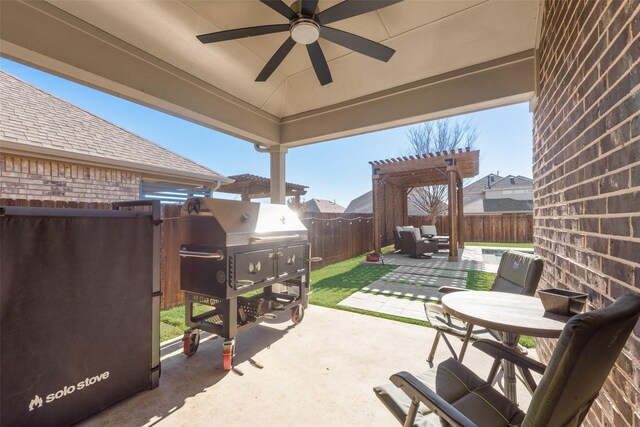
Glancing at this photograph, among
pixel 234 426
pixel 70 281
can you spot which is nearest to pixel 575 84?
pixel 234 426

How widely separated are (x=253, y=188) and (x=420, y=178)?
7.28 metres

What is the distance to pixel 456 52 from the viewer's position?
3027 millimetres

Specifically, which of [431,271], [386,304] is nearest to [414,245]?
[431,271]

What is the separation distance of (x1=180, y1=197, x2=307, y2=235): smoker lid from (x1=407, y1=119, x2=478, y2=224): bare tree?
41.1ft

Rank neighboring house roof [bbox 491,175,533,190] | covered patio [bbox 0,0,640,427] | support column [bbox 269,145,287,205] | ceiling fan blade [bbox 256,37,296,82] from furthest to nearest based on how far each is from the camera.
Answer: neighboring house roof [bbox 491,175,533,190], support column [bbox 269,145,287,205], ceiling fan blade [bbox 256,37,296,82], covered patio [bbox 0,0,640,427]

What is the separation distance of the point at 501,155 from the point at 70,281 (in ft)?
66.4

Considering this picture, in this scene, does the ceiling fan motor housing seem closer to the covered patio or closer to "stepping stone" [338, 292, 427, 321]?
the covered patio

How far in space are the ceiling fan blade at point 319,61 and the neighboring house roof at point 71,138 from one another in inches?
168

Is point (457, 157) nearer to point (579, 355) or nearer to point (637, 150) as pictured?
point (637, 150)

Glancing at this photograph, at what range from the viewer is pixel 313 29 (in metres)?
2.30

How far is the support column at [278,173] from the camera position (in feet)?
15.5

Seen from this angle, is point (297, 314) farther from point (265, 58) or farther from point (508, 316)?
point (265, 58)

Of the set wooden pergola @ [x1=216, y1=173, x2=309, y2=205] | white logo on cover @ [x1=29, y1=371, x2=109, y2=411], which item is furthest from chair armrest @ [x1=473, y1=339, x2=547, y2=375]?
wooden pergola @ [x1=216, y1=173, x2=309, y2=205]

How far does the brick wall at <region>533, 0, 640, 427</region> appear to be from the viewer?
3.64ft
